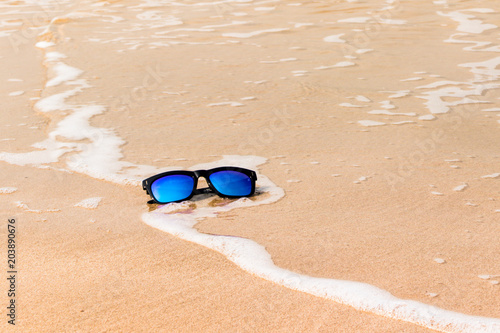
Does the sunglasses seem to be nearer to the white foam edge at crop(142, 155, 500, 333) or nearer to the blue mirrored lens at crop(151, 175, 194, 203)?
the blue mirrored lens at crop(151, 175, 194, 203)

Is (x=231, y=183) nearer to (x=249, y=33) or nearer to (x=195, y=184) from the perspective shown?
(x=195, y=184)

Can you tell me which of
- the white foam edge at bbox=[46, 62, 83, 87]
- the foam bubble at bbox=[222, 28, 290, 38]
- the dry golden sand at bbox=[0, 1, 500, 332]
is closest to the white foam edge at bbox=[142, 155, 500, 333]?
the dry golden sand at bbox=[0, 1, 500, 332]

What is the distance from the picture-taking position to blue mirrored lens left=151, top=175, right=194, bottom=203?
2.56 meters

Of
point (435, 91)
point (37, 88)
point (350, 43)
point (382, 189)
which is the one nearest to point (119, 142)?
point (382, 189)

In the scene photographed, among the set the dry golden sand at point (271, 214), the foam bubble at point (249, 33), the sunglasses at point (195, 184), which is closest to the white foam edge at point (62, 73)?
the dry golden sand at point (271, 214)

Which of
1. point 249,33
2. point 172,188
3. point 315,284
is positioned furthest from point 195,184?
point 249,33

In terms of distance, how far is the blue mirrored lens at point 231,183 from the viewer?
2.62 meters

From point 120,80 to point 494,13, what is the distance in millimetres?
6297

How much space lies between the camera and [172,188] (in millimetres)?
2576

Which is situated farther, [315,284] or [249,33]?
[249,33]

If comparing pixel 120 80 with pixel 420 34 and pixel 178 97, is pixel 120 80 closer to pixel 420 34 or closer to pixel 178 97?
pixel 178 97

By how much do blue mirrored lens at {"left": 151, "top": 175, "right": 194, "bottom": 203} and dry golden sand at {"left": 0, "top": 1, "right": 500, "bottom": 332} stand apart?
0.10m

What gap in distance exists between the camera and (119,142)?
367cm

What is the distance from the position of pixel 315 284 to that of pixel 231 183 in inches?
37.2
